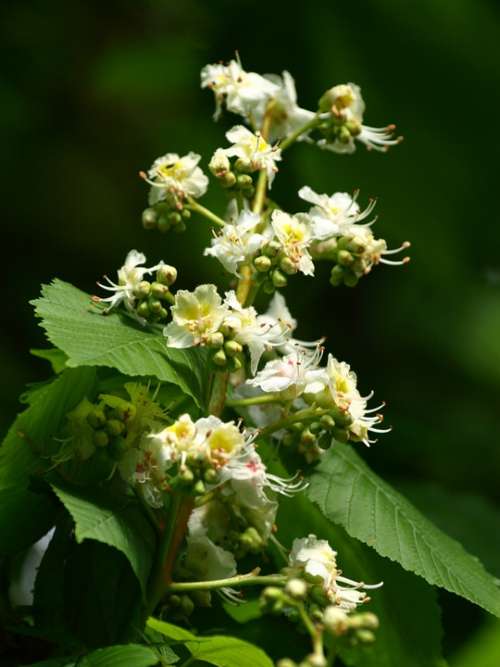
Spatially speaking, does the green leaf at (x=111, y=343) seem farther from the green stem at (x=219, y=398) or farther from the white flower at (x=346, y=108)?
the white flower at (x=346, y=108)

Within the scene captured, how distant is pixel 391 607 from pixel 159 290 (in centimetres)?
59

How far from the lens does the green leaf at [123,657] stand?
1256 mm

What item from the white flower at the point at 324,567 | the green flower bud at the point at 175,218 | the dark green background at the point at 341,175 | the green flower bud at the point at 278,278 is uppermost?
the dark green background at the point at 341,175

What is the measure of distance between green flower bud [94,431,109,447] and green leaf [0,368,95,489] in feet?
0.29

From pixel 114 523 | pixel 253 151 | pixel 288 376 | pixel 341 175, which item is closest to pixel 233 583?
pixel 114 523

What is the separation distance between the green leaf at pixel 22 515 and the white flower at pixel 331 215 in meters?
0.50

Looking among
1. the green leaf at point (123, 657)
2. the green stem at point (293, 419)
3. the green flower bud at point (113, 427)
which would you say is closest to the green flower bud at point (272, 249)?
the green stem at point (293, 419)

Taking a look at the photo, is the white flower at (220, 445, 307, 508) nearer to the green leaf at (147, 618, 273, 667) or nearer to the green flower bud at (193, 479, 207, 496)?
the green flower bud at (193, 479, 207, 496)

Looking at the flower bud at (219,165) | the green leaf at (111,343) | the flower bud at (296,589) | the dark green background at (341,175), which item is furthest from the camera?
the dark green background at (341,175)

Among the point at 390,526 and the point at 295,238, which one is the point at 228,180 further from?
the point at 390,526

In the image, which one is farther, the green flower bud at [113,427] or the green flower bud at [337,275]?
the green flower bud at [337,275]

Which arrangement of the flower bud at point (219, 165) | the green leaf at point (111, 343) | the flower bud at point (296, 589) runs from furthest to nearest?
the flower bud at point (219, 165) < the green leaf at point (111, 343) < the flower bud at point (296, 589)

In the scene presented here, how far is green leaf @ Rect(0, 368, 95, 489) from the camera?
1.46m

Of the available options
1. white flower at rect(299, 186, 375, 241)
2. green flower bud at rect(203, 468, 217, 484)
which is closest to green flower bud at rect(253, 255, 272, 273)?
white flower at rect(299, 186, 375, 241)
